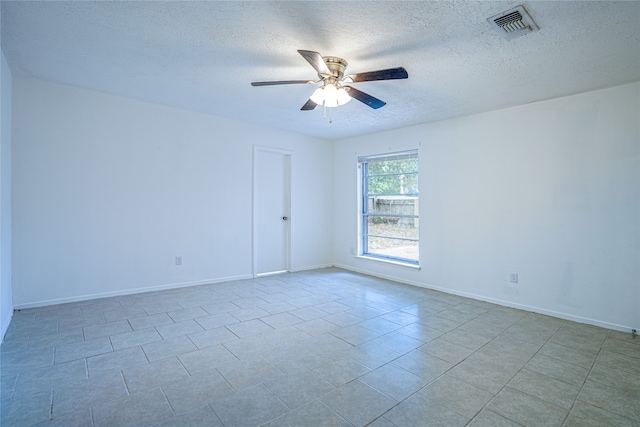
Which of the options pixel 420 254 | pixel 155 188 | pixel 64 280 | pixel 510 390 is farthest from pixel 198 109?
pixel 510 390

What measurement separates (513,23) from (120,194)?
4334 millimetres

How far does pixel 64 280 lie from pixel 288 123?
3.48 meters

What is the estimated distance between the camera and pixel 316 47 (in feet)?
8.18

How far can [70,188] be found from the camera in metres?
3.66

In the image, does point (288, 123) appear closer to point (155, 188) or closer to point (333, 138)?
point (333, 138)

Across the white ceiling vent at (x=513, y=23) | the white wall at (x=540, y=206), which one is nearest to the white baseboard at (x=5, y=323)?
the white ceiling vent at (x=513, y=23)

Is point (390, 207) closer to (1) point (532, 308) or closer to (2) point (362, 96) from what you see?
(1) point (532, 308)

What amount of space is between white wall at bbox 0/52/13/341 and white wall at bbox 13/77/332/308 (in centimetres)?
21

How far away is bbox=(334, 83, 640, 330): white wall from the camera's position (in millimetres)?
3158

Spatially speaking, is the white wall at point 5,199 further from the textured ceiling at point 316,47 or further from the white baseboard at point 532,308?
the white baseboard at point 532,308

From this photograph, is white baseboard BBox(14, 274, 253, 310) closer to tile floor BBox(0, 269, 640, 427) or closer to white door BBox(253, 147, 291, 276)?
tile floor BBox(0, 269, 640, 427)

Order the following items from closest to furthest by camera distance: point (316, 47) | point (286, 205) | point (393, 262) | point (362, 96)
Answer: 1. point (316, 47)
2. point (362, 96)
3. point (393, 262)
4. point (286, 205)

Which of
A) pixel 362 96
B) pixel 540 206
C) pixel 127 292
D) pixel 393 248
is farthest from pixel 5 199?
pixel 540 206

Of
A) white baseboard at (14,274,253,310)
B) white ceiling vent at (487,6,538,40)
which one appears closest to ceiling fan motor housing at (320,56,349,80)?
white ceiling vent at (487,6,538,40)
